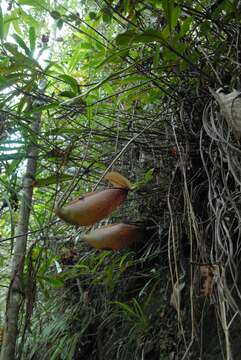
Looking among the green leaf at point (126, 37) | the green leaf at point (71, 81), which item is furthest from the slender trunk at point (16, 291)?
the green leaf at point (126, 37)

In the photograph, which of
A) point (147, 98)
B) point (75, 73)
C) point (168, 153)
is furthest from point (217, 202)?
point (75, 73)

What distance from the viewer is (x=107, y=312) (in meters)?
1.01

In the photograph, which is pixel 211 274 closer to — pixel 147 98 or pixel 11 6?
pixel 147 98

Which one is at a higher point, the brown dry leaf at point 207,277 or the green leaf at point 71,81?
the green leaf at point 71,81

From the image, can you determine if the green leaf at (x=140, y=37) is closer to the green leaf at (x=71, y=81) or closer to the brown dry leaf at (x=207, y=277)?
the green leaf at (x=71, y=81)

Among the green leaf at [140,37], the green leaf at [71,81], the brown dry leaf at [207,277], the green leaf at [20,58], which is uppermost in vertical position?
the green leaf at [20,58]

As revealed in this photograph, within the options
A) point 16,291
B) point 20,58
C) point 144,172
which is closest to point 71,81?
point 20,58

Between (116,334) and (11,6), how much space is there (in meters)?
0.90

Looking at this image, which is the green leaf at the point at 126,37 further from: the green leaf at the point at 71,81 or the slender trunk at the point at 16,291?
the slender trunk at the point at 16,291

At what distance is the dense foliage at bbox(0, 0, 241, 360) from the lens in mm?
719

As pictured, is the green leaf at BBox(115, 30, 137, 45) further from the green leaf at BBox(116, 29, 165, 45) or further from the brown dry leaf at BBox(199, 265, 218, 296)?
the brown dry leaf at BBox(199, 265, 218, 296)

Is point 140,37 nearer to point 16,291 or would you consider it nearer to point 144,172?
point 144,172

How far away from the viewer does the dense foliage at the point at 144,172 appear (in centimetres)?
72

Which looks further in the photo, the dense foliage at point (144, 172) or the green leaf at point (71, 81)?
the green leaf at point (71, 81)
